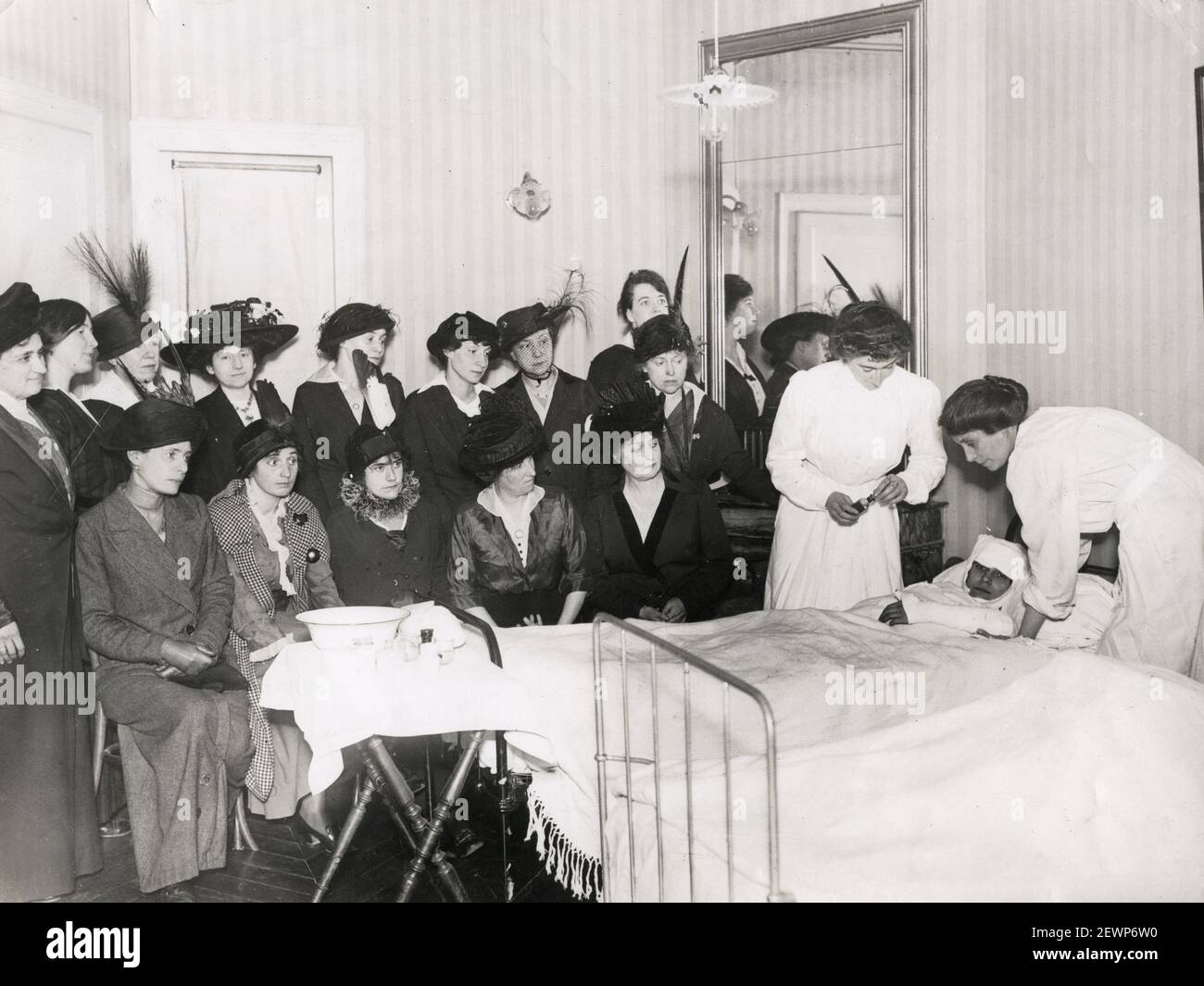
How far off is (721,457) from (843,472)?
0.56m

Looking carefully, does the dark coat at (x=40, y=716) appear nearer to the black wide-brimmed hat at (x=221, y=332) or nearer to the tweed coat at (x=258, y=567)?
the tweed coat at (x=258, y=567)

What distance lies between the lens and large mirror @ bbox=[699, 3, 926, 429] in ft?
13.3

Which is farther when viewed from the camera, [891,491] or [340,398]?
[340,398]

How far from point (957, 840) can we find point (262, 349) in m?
3.02

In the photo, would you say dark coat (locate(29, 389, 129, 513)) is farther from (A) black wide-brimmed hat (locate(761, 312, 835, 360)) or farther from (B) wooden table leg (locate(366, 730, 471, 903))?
(A) black wide-brimmed hat (locate(761, 312, 835, 360))

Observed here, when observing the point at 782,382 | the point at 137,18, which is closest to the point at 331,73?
the point at 137,18

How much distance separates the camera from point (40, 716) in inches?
120

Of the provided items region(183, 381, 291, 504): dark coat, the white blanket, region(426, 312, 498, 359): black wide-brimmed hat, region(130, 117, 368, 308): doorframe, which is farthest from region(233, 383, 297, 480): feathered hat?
the white blanket

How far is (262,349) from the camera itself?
13.3 ft

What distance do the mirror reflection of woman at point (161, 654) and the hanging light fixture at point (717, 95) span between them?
8.00 ft

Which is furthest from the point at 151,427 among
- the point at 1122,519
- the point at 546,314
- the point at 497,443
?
the point at 1122,519

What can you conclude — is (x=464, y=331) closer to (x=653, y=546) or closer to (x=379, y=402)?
(x=379, y=402)

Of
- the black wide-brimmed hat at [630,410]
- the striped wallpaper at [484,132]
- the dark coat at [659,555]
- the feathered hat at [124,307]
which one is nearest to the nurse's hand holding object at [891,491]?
the dark coat at [659,555]

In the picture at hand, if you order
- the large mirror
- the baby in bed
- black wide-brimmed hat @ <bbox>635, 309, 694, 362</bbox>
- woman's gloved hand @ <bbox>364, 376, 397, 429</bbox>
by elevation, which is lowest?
the baby in bed
